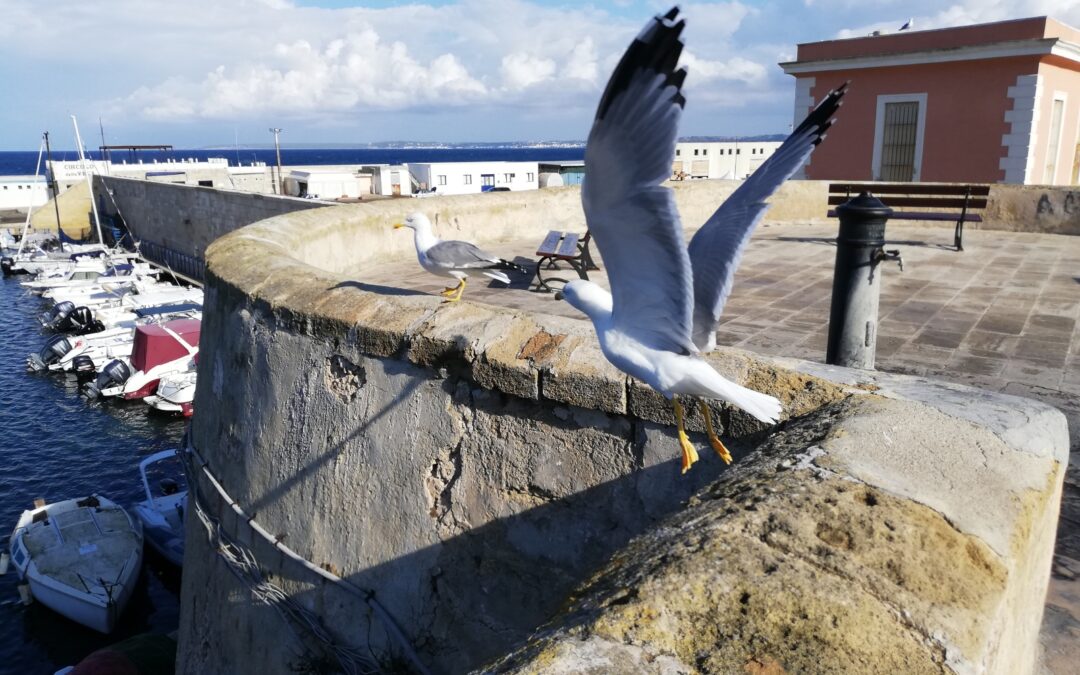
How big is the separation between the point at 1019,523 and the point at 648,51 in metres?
1.56

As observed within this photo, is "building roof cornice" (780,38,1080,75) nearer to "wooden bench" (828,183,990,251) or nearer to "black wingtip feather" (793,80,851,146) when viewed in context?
"wooden bench" (828,183,990,251)

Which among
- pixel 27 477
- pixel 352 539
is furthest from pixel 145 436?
pixel 352 539

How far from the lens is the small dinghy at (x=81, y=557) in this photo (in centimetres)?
1348

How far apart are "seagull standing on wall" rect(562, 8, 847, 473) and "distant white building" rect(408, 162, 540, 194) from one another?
4053 centimetres

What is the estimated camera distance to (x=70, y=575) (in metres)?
13.7

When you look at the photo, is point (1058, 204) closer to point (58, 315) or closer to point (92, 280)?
point (58, 315)

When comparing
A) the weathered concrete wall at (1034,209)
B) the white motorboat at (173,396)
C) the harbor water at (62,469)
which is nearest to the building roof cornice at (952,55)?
the weathered concrete wall at (1034,209)

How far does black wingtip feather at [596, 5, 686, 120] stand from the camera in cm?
200

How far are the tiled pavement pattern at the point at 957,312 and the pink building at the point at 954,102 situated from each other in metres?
4.01

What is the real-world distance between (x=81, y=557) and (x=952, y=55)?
18.1 metres

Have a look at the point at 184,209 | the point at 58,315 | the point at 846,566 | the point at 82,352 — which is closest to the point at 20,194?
the point at 184,209

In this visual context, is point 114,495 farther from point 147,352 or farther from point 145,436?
point 147,352

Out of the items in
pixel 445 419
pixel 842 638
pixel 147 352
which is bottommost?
pixel 147 352

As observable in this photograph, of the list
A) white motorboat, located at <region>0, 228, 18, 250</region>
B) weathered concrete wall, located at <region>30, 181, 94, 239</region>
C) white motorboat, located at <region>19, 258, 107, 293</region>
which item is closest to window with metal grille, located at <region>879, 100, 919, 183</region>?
white motorboat, located at <region>19, 258, 107, 293</region>
